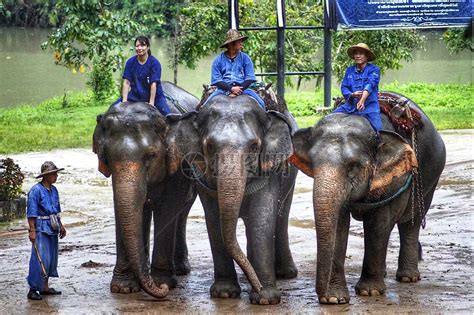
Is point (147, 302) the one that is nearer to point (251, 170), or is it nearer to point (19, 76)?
point (251, 170)

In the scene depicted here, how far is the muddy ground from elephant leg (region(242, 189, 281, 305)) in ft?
0.41

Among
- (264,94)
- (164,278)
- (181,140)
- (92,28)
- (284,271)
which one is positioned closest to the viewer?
(181,140)

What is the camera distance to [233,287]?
9.01 meters

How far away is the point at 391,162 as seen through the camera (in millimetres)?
8766

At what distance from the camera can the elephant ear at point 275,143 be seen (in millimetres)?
9000

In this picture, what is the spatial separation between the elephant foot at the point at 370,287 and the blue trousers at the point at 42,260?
251 cm

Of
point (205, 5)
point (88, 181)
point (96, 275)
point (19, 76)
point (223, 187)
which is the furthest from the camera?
point (19, 76)

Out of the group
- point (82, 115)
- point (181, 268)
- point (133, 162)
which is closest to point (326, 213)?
point (133, 162)

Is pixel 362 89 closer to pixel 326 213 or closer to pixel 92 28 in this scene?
pixel 326 213

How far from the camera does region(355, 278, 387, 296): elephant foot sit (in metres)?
8.99

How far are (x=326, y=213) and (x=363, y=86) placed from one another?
1455 mm

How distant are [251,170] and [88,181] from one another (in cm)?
683

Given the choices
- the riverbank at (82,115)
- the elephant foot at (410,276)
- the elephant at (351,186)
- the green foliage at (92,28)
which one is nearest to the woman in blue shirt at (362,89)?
the elephant at (351,186)

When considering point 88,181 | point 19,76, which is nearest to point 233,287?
point 88,181
